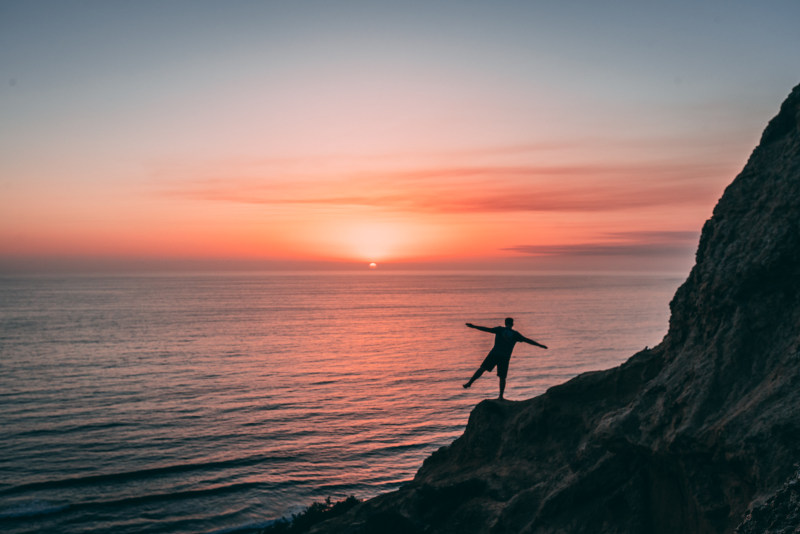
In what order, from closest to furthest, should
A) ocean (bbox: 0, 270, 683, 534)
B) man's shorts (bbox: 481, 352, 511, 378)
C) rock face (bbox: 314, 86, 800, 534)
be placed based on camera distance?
1. rock face (bbox: 314, 86, 800, 534)
2. man's shorts (bbox: 481, 352, 511, 378)
3. ocean (bbox: 0, 270, 683, 534)

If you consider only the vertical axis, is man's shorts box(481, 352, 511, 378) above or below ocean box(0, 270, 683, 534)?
above

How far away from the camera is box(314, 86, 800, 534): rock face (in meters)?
8.66

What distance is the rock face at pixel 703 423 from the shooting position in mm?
8664

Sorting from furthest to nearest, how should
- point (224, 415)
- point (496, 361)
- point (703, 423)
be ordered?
point (224, 415)
point (496, 361)
point (703, 423)

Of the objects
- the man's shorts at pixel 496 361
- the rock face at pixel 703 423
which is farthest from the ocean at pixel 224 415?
the rock face at pixel 703 423

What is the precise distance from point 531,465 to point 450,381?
42018 millimetres

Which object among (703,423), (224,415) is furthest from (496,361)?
(224,415)

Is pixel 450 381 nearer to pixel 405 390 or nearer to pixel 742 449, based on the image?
pixel 405 390

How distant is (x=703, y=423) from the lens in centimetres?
945

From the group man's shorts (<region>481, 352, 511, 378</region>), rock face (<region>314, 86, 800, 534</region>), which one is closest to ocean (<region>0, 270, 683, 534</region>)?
man's shorts (<region>481, 352, 511, 378</region>)

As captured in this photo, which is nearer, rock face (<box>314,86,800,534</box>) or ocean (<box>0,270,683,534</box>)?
rock face (<box>314,86,800,534</box>)

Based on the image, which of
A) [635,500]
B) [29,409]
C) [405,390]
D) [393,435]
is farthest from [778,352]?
[29,409]

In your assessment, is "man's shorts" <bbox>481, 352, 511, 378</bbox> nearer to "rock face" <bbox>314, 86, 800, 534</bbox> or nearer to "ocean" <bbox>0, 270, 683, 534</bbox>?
"rock face" <bbox>314, 86, 800, 534</bbox>

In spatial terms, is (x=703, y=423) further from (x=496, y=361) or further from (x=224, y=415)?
(x=224, y=415)
